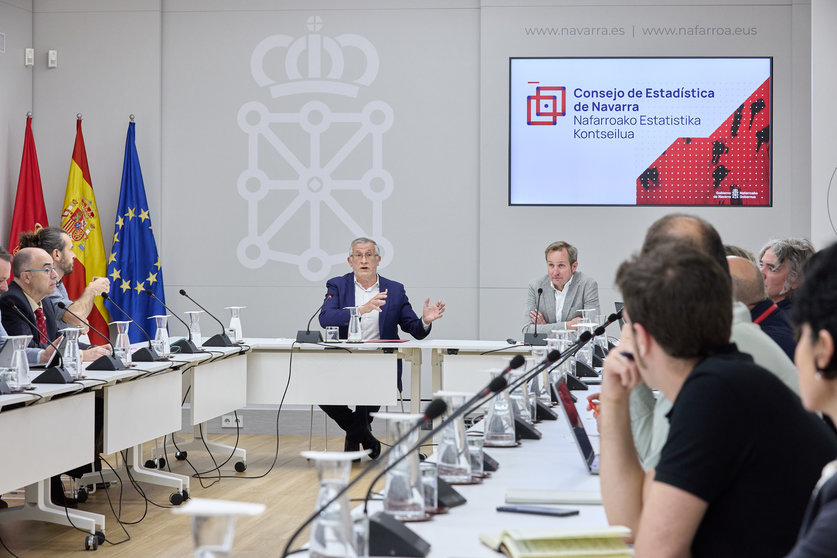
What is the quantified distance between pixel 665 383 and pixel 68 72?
6.89 metres

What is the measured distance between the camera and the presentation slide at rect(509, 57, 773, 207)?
6852mm

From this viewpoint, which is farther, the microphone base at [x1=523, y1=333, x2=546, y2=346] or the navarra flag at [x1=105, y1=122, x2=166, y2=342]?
the navarra flag at [x1=105, y1=122, x2=166, y2=342]

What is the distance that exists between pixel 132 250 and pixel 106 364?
9.95 ft

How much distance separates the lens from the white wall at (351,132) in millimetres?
6895

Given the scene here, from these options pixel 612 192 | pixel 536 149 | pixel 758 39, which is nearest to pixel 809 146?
pixel 758 39

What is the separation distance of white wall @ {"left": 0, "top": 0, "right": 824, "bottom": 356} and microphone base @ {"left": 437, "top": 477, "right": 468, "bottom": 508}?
16.7 feet

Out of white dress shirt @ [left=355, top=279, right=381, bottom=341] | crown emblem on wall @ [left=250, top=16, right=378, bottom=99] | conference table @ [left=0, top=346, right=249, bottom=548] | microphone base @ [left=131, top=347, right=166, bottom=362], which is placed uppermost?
crown emblem on wall @ [left=250, top=16, right=378, bottom=99]

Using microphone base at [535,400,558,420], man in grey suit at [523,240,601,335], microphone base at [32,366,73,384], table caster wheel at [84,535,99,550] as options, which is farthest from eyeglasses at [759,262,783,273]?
table caster wheel at [84,535,99,550]

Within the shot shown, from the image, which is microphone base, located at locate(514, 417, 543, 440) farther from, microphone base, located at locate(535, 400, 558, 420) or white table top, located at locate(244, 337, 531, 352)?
white table top, located at locate(244, 337, 531, 352)

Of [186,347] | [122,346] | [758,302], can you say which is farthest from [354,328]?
[758,302]

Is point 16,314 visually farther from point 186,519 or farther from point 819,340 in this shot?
point 819,340

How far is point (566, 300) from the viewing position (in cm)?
599

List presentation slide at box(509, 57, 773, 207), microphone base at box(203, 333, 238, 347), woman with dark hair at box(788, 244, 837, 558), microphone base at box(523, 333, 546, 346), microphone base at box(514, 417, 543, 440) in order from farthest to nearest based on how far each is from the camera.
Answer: presentation slide at box(509, 57, 773, 207)
microphone base at box(203, 333, 238, 347)
microphone base at box(523, 333, 546, 346)
microphone base at box(514, 417, 543, 440)
woman with dark hair at box(788, 244, 837, 558)

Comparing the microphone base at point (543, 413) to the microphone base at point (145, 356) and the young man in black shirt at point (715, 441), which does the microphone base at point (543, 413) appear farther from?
the microphone base at point (145, 356)
